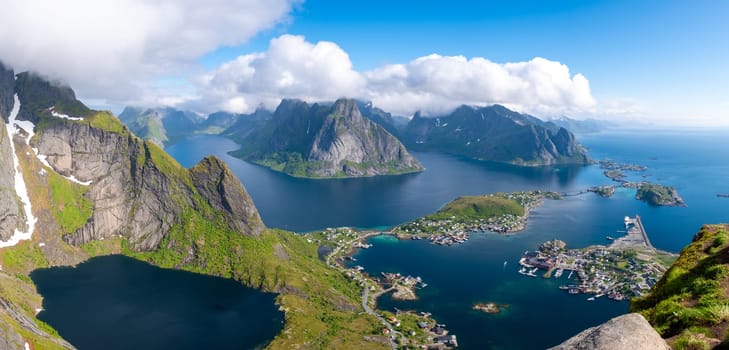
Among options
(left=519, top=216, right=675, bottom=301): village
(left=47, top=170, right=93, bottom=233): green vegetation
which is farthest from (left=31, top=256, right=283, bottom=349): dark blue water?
(left=519, top=216, right=675, bottom=301): village

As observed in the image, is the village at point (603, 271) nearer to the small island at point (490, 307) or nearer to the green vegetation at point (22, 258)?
the small island at point (490, 307)

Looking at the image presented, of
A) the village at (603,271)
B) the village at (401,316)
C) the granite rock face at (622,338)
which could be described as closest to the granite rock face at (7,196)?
the village at (401,316)

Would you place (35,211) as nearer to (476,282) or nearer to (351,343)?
(351,343)

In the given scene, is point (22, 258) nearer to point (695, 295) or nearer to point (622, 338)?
point (622, 338)

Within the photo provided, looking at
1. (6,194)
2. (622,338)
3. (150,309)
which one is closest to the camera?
(622,338)

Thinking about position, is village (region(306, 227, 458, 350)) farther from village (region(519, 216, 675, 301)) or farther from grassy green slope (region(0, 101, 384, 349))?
village (region(519, 216, 675, 301))

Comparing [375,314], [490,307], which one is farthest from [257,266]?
[490,307]

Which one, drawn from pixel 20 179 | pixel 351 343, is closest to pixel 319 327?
pixel 351 343
